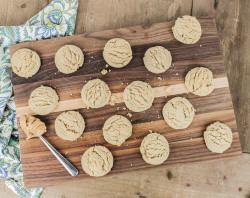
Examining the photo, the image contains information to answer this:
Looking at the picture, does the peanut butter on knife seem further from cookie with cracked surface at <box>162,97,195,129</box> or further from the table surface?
cookie with cracked surface at <box>162,97,195,129</box>

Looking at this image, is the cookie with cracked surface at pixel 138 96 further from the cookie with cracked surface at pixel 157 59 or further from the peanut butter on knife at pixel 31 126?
the peanut butter on knife at pixel 31 126

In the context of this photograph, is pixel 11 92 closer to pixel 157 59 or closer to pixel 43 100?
pixel 43 100

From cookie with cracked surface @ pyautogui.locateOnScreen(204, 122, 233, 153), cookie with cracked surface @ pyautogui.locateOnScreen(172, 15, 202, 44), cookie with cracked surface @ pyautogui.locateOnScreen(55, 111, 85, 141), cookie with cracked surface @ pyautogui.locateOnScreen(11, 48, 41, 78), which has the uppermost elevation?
cookie with cracked surface @ pyautogui.locateOnScreen(11, 48, 41, 78)

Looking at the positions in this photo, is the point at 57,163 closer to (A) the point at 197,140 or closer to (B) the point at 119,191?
(B) the point at 119,191

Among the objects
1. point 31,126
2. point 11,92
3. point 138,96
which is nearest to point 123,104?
point 138,96

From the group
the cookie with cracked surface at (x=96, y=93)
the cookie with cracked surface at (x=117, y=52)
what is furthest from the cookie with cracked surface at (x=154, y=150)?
the cookie with cracked surface at (x=117, y=52)

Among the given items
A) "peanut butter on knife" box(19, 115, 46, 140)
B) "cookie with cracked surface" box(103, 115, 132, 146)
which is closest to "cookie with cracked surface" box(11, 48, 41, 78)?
"peanut butter on knife" box(19, 115, 46, 140)

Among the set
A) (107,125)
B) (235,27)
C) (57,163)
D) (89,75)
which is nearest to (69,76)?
(89,75)
